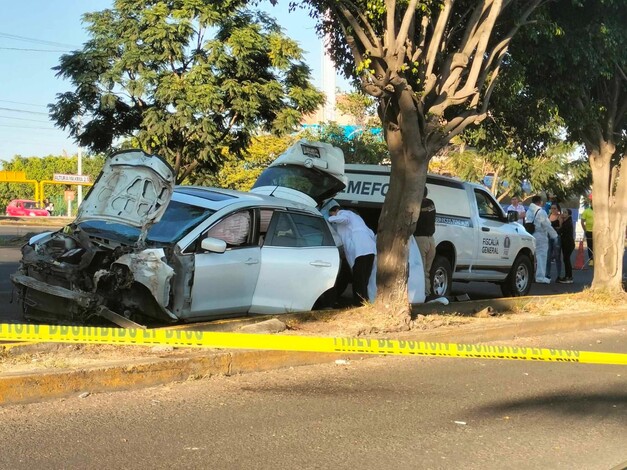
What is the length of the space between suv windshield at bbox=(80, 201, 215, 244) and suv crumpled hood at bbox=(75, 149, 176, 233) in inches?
6.3

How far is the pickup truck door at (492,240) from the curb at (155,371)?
148 inches

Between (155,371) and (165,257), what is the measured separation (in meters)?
1.38

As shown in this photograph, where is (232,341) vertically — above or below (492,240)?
below

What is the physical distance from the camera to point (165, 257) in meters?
7.11

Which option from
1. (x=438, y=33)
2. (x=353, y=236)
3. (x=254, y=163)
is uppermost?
(x=254, y=163)

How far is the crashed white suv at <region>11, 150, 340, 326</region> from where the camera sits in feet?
22.9

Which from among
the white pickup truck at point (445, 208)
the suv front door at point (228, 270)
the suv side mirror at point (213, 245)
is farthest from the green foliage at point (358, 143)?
the suv side mirror at point (213, 245)

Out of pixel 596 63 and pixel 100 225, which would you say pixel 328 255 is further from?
pixel 596 63

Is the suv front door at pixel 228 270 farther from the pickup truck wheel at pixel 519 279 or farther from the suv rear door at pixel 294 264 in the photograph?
the pickup truck wheel at pixel 519 279

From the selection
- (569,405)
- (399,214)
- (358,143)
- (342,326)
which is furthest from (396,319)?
(358,143)

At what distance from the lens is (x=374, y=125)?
32406 mm

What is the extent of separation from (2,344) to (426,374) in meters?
3.99

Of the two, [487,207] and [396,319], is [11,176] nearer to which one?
[487,207]

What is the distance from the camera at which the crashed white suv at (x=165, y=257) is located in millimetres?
6988
